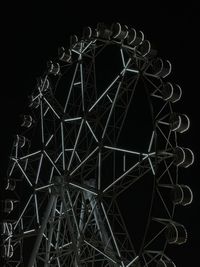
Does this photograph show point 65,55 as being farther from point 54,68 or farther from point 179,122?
point 179,122

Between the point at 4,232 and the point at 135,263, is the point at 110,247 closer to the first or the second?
the point at 135,263

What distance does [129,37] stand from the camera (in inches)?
535

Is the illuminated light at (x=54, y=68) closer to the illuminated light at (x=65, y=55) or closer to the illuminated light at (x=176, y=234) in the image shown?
the illuminated light at (x=65, y=55)

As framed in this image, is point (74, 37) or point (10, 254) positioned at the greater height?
point (74, 37)

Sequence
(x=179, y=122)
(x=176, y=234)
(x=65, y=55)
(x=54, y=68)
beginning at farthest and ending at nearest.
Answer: (x=54, y=68), (x=65, y=55), (x=179, y=122), (x=176, y=234)

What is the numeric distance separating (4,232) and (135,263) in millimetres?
6356

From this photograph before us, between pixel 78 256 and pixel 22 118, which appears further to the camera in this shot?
pixel 22 118

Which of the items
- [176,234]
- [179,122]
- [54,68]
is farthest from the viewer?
[54,68]

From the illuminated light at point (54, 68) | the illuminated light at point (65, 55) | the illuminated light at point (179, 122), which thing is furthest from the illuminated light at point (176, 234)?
the illuminated light at point (54, 68)

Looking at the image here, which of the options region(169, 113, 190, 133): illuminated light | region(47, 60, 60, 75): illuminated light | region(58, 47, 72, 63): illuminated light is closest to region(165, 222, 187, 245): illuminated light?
region(169, 113, 190, 133): illuminated light

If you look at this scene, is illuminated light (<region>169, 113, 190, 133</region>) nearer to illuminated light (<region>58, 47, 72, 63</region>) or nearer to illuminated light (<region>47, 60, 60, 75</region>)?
illuminated light (<region>58, 47, 72, 63</region>)

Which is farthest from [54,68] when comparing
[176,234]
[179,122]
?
[176,234]

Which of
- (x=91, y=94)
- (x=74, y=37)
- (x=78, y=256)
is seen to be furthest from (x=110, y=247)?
(x=74, y=37)

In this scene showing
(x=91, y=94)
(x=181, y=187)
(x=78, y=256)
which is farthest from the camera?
(x=91, y=94)
